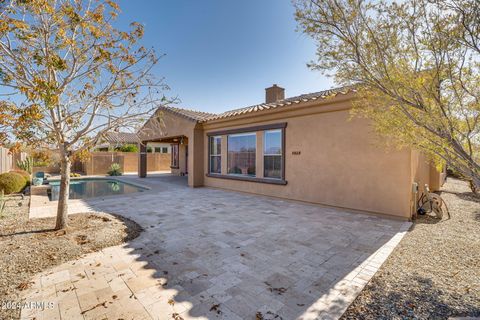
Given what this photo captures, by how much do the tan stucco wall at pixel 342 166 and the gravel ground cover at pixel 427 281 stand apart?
1.49m

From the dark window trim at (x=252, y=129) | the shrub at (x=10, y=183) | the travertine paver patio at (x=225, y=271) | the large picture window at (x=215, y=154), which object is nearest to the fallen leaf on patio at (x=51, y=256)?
the travertine paver patio at (x=225, y=271)

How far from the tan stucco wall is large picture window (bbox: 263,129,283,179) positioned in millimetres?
483

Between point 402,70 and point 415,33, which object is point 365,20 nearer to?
point 415,33

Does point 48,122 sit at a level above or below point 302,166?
above

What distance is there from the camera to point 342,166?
7895mm

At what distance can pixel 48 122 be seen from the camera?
5.12 metres

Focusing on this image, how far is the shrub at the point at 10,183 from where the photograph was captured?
409 inches

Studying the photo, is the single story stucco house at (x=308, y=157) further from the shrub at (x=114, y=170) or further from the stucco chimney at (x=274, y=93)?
the shrub at (x=114, y=170)

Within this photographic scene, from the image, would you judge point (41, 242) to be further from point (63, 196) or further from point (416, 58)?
point (416, 58)

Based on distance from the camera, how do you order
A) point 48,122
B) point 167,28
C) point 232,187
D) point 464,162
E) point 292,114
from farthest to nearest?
point 232,187, point 292,114, point 167,28, point 48,122, point 464,162

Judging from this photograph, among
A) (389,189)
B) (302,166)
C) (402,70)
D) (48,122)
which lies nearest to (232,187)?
(302,166)

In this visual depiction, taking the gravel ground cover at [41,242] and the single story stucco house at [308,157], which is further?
the single story stucco house at [308,157]

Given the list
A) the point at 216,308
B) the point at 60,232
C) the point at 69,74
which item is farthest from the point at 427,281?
the point at 69,74

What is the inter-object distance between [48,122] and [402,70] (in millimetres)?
6962
